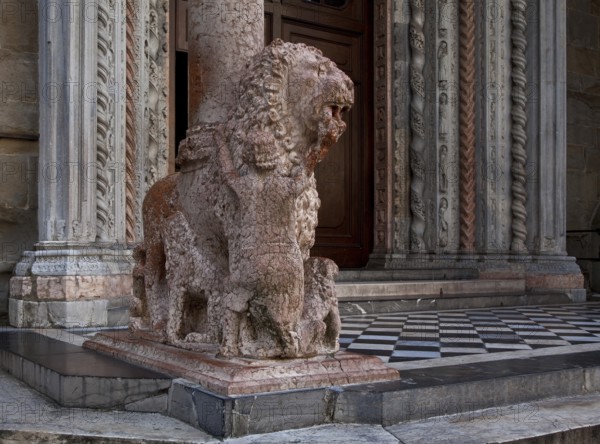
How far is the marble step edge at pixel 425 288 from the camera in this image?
245 inches

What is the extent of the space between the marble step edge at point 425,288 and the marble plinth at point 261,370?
3.24 metres

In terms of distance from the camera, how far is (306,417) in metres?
2.40

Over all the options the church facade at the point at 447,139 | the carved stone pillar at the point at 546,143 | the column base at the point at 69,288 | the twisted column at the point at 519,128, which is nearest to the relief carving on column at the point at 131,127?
the column base at the point at 69,288

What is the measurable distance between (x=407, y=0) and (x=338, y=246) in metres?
2.80

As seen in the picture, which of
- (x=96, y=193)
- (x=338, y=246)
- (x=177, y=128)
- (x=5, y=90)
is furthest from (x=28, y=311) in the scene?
(x=338, y=246)

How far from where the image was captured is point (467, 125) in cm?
793

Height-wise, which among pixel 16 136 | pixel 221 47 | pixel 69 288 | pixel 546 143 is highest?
pixel 546 143

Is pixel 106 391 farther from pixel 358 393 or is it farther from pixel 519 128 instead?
pixel 519 128

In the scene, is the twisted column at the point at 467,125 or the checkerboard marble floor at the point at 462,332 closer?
the checkerboard marble floor at the point at 462,332

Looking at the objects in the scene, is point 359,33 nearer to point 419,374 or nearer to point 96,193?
point 96,193

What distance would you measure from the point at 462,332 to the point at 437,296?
6.50ft

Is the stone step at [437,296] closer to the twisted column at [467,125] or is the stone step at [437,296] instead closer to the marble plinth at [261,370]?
the twisted column at [467,125]

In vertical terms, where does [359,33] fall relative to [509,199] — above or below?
above

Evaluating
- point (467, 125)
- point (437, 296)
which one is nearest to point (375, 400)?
point (437, 296)
